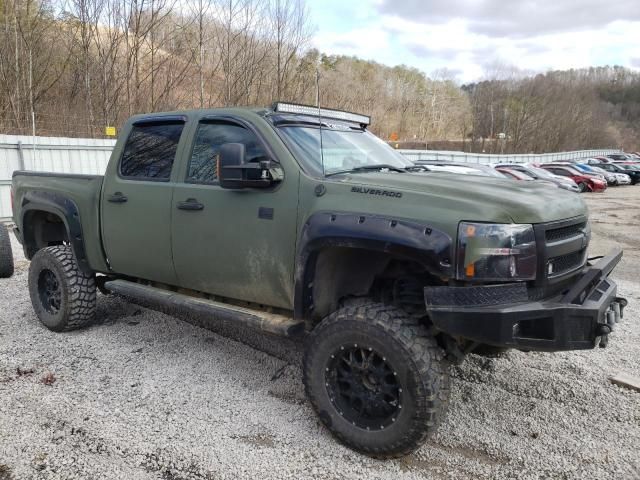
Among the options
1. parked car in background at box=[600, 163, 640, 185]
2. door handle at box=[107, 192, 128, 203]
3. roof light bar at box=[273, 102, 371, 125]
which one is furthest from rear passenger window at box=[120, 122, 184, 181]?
parked car in background at box=[600, 163, 640, 185]

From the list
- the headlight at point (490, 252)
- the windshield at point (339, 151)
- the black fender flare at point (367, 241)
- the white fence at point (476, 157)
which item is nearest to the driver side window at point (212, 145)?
the windshield at point (339, 151)

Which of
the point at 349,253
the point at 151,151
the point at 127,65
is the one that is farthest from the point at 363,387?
the point at 127,65

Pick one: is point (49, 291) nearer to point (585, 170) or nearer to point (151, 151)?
point (151, 151)

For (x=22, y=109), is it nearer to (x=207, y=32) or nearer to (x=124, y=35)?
(x=124, y=35)

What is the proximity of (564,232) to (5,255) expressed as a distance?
6.66 metres

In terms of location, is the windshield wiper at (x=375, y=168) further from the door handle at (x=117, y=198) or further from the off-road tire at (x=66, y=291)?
the off-road tire at (x=66, y=291)

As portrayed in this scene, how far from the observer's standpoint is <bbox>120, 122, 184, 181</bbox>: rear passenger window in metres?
4.12

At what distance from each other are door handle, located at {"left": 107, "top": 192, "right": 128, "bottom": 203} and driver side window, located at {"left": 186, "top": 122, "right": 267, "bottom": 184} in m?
0.75

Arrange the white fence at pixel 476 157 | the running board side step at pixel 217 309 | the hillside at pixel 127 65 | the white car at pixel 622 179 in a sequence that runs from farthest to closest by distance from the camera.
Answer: the white car at pixel 622 179 → the white fence at pixel 476 157 → the hillside at pixel 127 65 → the running board side step at pixel 217 309

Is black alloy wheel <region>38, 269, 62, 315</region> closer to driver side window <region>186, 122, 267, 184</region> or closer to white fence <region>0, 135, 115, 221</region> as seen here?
driver side window <region>186, 122, 267, 184</region>

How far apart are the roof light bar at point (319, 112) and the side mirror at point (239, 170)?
0.57 meters

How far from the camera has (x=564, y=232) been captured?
9.82 ft

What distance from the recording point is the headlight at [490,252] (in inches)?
102

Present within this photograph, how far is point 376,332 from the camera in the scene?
2.86m
